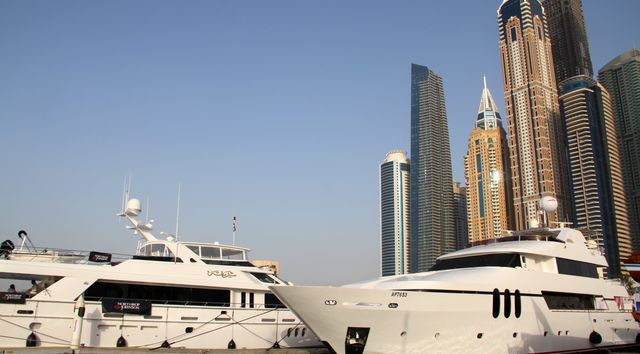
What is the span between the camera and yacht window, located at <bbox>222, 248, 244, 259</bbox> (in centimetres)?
2298

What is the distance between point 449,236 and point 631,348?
176 m

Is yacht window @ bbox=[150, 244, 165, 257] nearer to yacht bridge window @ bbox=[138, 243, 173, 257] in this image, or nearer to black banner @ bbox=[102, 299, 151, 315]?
yacht bridge window @ bbox=[138, 243, 173, 257]

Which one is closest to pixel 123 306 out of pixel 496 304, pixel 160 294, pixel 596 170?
pixel 160 294

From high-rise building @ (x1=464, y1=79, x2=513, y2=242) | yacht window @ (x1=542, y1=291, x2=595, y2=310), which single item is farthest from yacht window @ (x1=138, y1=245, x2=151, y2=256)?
high-rise building @ (x1=464, y1=79, x2=513, y2=242)

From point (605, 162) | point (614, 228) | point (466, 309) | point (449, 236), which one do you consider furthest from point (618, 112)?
point (466, 309)

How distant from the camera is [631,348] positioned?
77.7 feet

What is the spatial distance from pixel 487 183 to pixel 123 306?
149595mm

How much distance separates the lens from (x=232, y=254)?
23219mm

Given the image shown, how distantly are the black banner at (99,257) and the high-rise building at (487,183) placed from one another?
139 m

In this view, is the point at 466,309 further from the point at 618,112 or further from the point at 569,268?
the point at 618,112

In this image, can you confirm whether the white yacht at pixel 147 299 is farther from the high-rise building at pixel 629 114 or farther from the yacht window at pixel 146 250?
the high-rise building at pixel 629 114

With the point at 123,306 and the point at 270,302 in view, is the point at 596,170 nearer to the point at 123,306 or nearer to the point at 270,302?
the point at 270,302

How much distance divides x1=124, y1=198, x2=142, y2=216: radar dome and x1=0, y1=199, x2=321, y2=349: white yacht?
4 centimetres

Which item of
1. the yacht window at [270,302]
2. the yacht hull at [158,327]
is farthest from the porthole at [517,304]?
the yacht window at [270,302]
